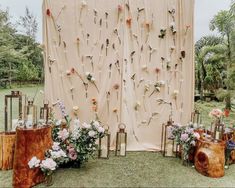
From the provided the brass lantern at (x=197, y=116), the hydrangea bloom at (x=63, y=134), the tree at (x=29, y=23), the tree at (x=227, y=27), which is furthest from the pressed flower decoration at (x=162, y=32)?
the tree at (x=29, y=23)

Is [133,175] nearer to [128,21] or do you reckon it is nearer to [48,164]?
[48,164]

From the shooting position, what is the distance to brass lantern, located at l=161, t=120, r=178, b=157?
351 cm

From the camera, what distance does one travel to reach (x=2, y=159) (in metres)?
2.89

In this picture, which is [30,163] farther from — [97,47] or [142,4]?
[142,4]

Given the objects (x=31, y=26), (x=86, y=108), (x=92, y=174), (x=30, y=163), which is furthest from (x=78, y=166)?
(x=31, y=26)

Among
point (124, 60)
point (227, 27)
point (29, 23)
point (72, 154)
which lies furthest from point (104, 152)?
point (29, 23)

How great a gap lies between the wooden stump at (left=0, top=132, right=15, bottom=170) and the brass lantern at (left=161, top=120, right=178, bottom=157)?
193 cm

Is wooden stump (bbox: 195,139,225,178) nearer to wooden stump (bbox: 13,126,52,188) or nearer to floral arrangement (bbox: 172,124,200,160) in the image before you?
floral arrangement (bbox: 172,124,200,160)

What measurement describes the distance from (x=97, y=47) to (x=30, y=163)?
6.46 feet

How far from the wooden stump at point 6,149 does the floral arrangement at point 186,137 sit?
1.92m

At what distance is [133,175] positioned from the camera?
286 centimetres

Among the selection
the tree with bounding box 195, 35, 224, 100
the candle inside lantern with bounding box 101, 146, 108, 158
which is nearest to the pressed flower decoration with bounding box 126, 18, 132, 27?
the candle inside lantern with bounding box 101, 146, 108, 158

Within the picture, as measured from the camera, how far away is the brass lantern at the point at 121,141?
11.6 feet

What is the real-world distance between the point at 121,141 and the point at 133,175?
0.88 meters
